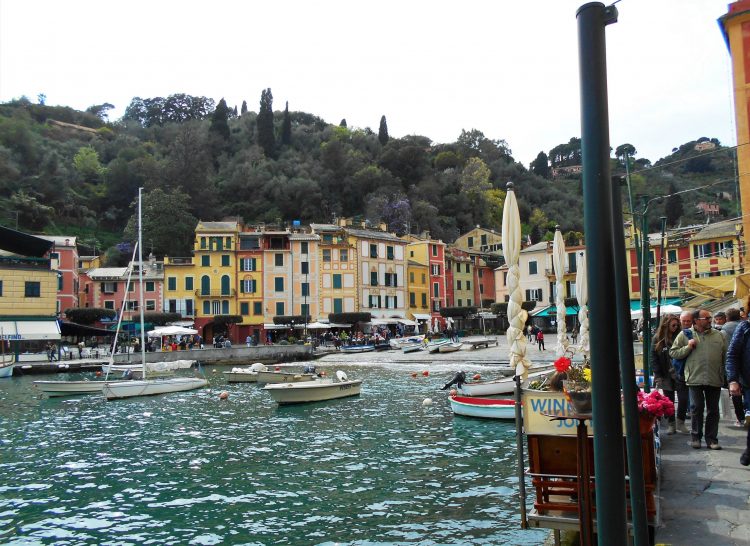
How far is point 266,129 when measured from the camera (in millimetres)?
118875

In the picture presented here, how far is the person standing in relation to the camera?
10.6m

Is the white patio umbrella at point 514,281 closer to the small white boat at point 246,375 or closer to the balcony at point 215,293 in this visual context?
the small white boat at point 246,375

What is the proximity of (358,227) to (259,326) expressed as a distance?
15974 millimetres

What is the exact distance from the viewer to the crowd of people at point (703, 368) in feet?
26.5

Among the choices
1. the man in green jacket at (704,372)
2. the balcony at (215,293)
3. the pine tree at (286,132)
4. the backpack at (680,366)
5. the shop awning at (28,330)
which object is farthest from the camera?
the pine tree at (286,132)

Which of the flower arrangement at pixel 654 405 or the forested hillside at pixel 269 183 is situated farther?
the forested hillside at pixel 269 183

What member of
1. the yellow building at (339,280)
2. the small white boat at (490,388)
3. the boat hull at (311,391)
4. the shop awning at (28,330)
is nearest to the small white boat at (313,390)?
the boat hull at (311,391)

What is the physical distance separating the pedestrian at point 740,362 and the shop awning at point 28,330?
50.5m

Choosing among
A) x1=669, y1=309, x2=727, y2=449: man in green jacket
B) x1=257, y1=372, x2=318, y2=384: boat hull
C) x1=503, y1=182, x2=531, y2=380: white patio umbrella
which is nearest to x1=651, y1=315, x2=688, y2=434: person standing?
x1=669, y1=309, x2=727, y2=449: man in green jacket

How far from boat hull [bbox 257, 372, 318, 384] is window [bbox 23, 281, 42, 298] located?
1018 inches

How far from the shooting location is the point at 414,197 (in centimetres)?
10056

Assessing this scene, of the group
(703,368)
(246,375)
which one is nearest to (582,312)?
(703,368)

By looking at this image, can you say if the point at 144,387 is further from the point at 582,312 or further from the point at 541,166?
the point at 541,166

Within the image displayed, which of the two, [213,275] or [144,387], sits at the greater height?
[213,275]
